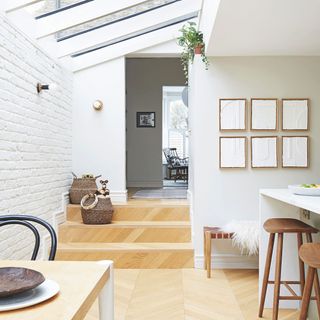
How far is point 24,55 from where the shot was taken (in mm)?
3881

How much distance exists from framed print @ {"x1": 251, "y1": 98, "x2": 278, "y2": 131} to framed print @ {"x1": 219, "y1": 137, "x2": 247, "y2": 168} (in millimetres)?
207

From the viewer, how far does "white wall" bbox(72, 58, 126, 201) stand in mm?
5617

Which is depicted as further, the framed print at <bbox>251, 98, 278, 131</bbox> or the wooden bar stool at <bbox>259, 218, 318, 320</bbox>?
the framed print at <bbox>251, 98, 278, 131</bbox>

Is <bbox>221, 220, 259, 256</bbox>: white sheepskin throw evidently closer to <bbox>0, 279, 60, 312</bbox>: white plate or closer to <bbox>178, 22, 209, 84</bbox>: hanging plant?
<bbox>178, 22, 209, 84</bbox>: hanging plant

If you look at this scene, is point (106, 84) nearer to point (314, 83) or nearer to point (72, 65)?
point (72, 65)

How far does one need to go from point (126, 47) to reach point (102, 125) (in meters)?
1.04

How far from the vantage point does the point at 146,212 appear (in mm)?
5098

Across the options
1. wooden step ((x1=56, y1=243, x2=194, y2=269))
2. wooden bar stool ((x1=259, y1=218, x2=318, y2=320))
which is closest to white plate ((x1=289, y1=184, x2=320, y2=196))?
wooden bar stool ((x1=259, y1=218, x2=318, y2=320))

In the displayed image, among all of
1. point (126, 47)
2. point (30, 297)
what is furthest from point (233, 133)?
point (30, 297)

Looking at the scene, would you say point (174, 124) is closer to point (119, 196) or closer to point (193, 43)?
point (119, 196)

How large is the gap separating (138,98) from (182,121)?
3.85 metres

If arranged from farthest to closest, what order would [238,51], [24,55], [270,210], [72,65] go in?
[72,65], [238,51], [24,55], [270,210]

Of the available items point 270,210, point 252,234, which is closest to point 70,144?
point 252,234

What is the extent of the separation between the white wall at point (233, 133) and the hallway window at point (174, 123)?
24.3ft
